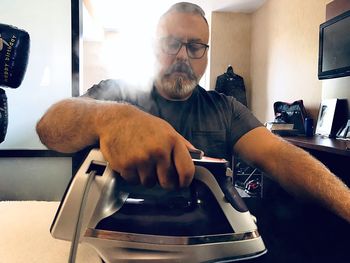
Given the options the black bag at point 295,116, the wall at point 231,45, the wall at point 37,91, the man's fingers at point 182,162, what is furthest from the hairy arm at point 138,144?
the wall at point 231,45

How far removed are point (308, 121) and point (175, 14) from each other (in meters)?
1.22

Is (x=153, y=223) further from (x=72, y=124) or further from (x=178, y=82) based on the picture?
(x=178, y=82)

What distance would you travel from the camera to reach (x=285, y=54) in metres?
2.23

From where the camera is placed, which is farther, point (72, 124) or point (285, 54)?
point (285, 54)

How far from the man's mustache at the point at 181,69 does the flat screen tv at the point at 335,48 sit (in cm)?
98

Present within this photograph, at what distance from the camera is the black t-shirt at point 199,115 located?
73 cm

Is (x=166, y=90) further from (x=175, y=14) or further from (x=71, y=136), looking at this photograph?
(x=71, y=136)

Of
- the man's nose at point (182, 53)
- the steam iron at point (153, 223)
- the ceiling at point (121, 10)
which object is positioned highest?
the ceiling at point (121, 10)

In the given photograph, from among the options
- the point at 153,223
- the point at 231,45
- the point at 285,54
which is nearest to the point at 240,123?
the point at 153,223

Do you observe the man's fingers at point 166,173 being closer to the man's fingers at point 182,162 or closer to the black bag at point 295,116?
the man's fingers at point 182,162

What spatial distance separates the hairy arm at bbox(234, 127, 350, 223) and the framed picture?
0.98 metres

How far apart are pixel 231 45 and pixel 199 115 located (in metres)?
1.92

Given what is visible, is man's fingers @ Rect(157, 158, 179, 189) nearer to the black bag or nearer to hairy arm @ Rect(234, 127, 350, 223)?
hairy arm @ Rect(234, 127, 350, 223)

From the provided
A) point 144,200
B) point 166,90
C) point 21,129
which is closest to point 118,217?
point 144,200
